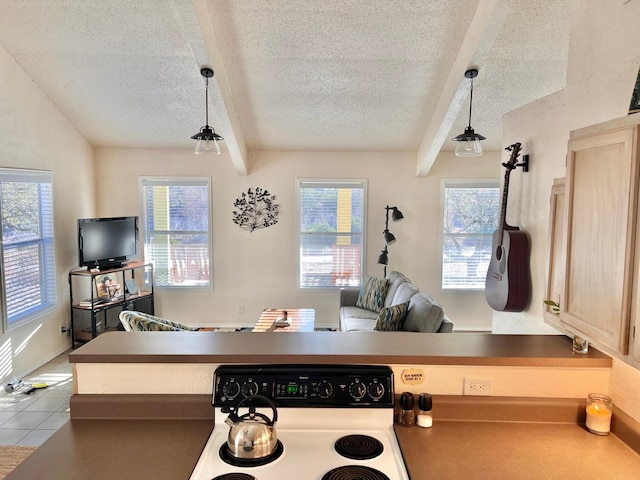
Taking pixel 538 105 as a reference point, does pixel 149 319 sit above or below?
below

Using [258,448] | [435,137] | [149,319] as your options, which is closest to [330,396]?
[258,448]

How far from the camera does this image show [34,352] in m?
4.23

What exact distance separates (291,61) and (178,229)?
2977mm

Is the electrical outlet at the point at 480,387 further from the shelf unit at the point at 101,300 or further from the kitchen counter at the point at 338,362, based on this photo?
the shelf unit at the point at 101,300

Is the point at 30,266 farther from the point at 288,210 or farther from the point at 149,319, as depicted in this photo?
the point at 288,210

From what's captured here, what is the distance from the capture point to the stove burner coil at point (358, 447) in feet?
4.15

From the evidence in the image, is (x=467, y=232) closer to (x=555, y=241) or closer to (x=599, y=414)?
(x=555, y=241)

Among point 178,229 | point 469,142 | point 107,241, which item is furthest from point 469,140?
point 107,241

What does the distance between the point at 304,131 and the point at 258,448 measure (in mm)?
4181

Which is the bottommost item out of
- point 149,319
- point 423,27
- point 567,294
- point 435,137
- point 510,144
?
point 149,319

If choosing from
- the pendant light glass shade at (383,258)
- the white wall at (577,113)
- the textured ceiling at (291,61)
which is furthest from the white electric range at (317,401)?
the pendant light glass shade at (383,258)

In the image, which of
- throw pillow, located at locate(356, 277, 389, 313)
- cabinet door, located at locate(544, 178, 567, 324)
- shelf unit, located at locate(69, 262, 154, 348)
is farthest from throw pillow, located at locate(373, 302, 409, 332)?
shelf unit, located at locate(69, 262, 154, 348)

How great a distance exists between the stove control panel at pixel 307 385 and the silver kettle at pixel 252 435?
0.44 feet

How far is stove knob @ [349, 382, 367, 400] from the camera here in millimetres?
1423
